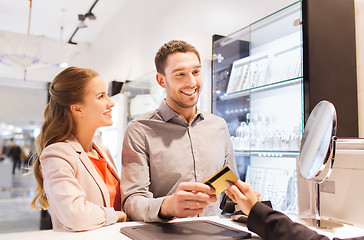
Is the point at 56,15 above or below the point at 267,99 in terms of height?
above

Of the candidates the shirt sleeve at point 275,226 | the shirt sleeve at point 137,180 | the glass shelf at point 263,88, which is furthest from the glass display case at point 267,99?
the shirt sleeve at point 275,226

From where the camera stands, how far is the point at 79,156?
5.55ft

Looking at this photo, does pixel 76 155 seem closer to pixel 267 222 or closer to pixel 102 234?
pixel 102 234

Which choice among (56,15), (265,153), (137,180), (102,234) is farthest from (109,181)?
(56,15)

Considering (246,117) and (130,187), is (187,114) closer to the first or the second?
(130,187)

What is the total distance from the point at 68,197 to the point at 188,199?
52 centimetres

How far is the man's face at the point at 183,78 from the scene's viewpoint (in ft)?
6.25

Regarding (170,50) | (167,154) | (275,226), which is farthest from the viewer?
(170,50)

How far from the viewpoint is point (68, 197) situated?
144cm

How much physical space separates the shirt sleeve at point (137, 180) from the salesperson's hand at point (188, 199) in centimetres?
6

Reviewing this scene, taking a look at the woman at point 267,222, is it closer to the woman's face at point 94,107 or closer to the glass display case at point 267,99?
the woman's face at point 94,107

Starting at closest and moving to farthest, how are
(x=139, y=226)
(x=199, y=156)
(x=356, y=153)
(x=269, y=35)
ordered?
(x=139, y=226), (x=356, y=153), (x=199, y=156), (x=269, y=35)

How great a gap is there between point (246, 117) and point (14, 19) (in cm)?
550

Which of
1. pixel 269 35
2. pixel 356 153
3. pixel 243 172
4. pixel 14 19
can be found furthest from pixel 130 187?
pixel 14 19
